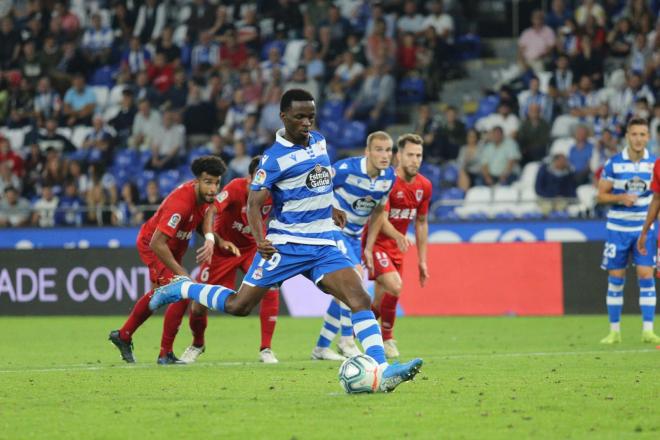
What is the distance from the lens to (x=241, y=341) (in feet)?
52.4

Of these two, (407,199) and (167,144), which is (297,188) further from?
(167,144)

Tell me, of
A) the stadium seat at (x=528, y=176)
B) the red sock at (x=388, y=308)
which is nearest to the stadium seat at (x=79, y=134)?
the stadium seat at (x=528, y=176)

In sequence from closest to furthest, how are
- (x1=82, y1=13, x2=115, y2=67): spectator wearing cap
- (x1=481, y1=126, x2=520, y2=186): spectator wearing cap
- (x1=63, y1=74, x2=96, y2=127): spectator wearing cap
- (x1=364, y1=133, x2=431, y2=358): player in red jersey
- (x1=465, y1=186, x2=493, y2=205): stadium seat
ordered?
(x1=364, y1=133, x2=431, y2=358): player in red jersey → (x1=465, y1=186, x2=493, y2=205): stadium seat → (x1=481, y1=126, x2=520, y2=186): spectator wearing cap → (x1=63, y1=74, x2=96, y2=127): spectator wearing cap → (x1=82, y1=13, x2=115, y2=67): spectator wearing cap

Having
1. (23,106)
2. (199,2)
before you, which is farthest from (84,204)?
(199,2)

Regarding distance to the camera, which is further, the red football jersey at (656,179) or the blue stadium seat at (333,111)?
the blue stadium seat at (333,111)

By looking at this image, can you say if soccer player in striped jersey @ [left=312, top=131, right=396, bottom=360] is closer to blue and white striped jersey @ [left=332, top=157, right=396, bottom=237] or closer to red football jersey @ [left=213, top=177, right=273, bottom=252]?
blue and white striped jersey @ [left=332, top=157, right=396, bottom=237]

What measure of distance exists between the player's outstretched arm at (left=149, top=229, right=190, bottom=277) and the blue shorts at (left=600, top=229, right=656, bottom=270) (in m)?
5.93

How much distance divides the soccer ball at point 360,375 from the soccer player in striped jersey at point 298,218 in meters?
0.23

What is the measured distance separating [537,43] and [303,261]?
17.0 meters

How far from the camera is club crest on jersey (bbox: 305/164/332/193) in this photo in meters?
9.20

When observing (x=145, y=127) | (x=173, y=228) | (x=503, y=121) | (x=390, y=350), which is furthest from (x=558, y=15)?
(x=173, y=228)

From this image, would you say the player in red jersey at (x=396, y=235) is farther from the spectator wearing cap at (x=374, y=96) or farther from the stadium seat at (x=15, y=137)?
the stadium seat at (x=15, y=137)

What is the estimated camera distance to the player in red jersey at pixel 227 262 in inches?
482

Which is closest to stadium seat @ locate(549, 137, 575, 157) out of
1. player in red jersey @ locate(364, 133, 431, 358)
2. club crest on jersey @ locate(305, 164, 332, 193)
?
player in red jersey @ locate(364, 133, 431, 358)
